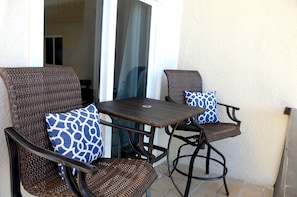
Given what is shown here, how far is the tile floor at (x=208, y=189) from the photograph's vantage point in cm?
241

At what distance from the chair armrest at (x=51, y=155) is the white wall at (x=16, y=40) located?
0.28 meters

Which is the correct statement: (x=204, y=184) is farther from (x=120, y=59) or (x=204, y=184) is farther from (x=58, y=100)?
(x=58, y=100)

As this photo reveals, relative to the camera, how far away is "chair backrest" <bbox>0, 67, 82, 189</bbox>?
117 cm

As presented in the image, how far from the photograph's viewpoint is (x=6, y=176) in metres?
1.40

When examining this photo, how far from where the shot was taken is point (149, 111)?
5.73 feet

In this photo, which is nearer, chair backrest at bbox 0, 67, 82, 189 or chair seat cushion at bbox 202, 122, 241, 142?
chair backrest at bbox 0, 67, 82, 189

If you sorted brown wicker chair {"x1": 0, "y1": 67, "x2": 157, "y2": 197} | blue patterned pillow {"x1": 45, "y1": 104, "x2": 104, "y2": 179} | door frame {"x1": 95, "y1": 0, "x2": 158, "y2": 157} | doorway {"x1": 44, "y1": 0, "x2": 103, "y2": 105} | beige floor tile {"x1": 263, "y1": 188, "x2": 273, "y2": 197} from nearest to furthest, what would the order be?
1. brown wicker chair {"x1": 0, "y1": 67, "x2": 157, "y2": 197}
2. blue patterned pillow {"x1": 45, "y1": 104, "x2": 104, "y2": 179}
3. doorway {"x1": 44, "y1": 0, "x2": 103, "y2": 105}
4. door frame {"x1": 95, "y1": 0, "x2": 158, "y2": 157}
5. beige floor tile {"x1": 263, "y1": 188, "x2": 273, "y2": 197}

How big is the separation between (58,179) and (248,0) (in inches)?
95.1

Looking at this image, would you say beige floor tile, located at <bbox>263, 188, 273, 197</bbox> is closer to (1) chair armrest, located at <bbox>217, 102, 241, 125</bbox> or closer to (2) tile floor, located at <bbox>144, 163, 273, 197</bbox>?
(2) tile floor, located at <bbox>144, 163, 273, 197</bbox>

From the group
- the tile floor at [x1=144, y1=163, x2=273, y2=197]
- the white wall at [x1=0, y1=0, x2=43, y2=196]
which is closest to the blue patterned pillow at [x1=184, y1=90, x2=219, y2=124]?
the tile floor at [x1=144, y1=163, x2=273, y2=197]

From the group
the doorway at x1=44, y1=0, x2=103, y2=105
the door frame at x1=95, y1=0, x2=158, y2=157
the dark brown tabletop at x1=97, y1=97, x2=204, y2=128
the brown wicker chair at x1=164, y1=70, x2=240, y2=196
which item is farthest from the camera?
the brown wicker chair at x1=164, y1=70, x2=240, y2=196

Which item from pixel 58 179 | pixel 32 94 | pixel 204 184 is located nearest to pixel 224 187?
pixel 204 184

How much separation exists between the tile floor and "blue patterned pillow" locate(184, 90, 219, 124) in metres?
0.66

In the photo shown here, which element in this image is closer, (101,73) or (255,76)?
(101,73)
